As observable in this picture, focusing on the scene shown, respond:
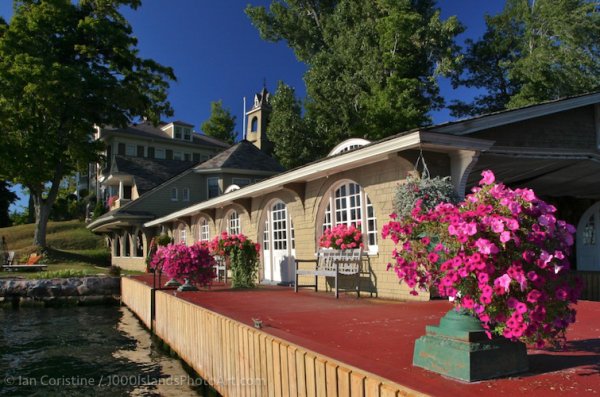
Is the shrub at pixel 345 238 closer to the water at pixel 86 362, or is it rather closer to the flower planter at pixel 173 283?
the water at pixel 86 362

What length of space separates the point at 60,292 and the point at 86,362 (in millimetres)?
9507

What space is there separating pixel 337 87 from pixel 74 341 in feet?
71.6

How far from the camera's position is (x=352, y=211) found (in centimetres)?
915

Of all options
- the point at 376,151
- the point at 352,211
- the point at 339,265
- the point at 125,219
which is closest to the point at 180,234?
the point at 125,219

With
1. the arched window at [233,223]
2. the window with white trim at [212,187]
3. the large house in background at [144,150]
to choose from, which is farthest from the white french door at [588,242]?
the large house in background at [144,150]

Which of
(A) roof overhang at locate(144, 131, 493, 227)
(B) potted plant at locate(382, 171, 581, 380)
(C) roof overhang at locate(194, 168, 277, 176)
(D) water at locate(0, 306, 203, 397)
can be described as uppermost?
(C) roof overhang at locate(194, 168, 277, 176)

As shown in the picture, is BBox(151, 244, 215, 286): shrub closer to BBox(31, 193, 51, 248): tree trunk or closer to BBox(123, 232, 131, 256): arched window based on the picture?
BBox(123, 232, 131, 256): arched window

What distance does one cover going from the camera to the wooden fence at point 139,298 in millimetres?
10193

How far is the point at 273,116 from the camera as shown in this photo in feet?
98.6

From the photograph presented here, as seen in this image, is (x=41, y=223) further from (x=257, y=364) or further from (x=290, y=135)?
(x=257, y=364)

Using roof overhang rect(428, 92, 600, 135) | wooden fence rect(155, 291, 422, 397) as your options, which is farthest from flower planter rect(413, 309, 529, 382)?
roof overhang rect(428, 92, 600, 135)

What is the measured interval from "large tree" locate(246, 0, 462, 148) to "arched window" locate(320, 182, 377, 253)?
15845mm

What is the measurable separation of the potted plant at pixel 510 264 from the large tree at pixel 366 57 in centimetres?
2236

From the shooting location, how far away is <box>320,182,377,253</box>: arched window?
8570 mm
